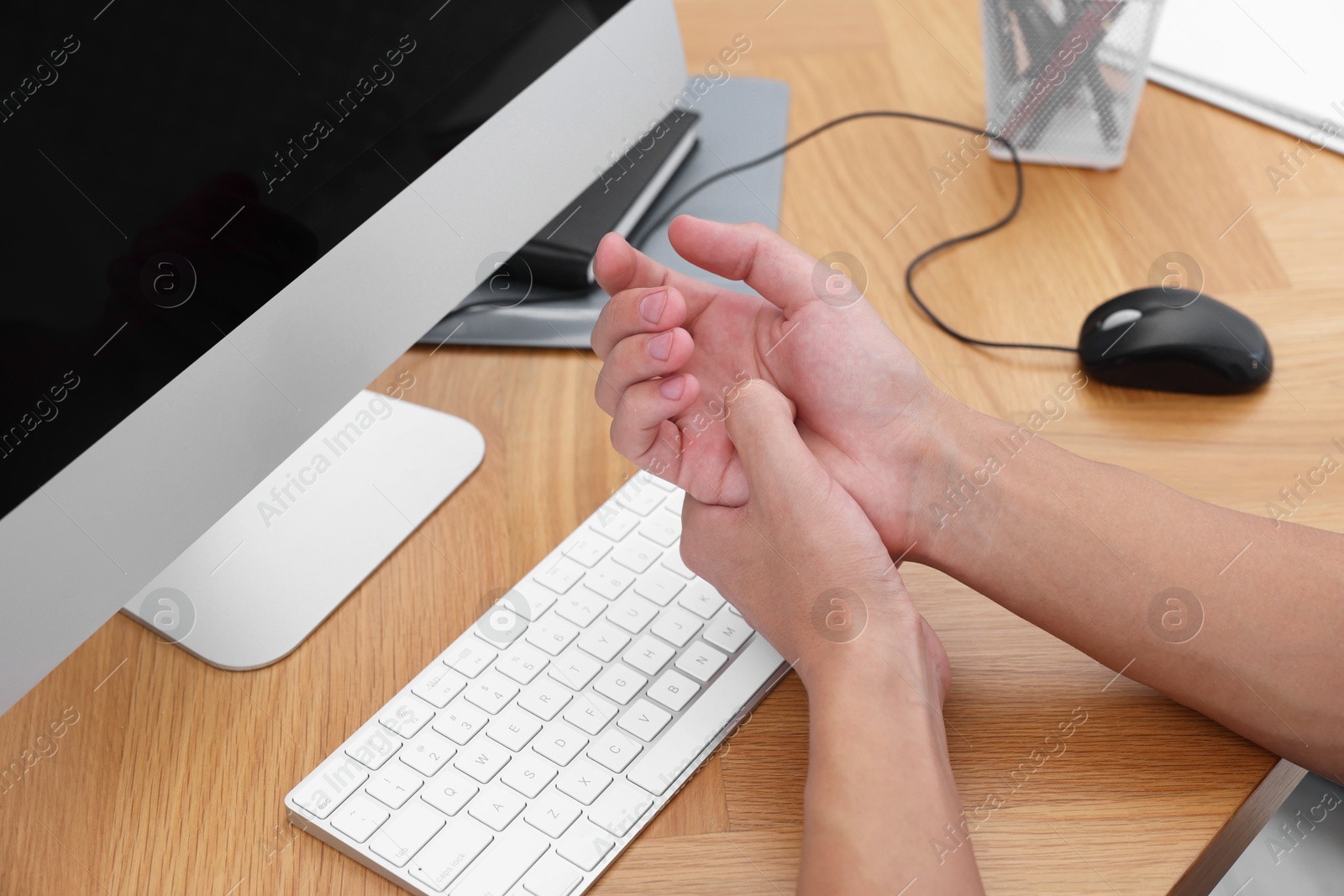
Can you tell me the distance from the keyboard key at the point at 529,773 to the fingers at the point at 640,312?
260 mm

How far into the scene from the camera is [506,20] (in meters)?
0.65

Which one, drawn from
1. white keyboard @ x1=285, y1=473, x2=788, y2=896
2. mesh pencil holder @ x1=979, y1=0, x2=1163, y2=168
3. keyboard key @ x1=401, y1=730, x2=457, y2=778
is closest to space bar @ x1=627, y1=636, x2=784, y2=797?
white keyboard @ x1=285, y1=473, x2=788, y2=896

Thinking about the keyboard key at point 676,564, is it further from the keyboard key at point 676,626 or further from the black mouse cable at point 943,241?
the black mouse cable at point 943,241

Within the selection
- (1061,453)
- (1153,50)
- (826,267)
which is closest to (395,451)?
(826,267)

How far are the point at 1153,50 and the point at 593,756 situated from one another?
901mm

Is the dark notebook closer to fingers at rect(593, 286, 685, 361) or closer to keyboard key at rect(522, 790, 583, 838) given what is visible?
fingers at rect(593, 286, 685, 361)

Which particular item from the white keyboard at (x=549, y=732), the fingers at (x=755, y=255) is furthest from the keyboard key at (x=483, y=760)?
the fingers at (x=755, y=255)

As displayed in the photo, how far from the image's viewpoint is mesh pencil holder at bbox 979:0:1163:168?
857 millimetres

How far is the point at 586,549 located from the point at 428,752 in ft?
0.52

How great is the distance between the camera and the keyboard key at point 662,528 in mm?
672

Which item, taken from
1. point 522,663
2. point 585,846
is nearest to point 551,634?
point 522,663

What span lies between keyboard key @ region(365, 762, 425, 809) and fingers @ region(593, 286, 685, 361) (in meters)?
0.28

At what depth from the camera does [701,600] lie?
0.64m

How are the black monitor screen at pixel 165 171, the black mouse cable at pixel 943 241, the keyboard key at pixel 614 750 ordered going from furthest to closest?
the black mouse cable at pixel 943 241
the keyboard key at pixel 614 750
the black monitor screen at pixel 165 171
